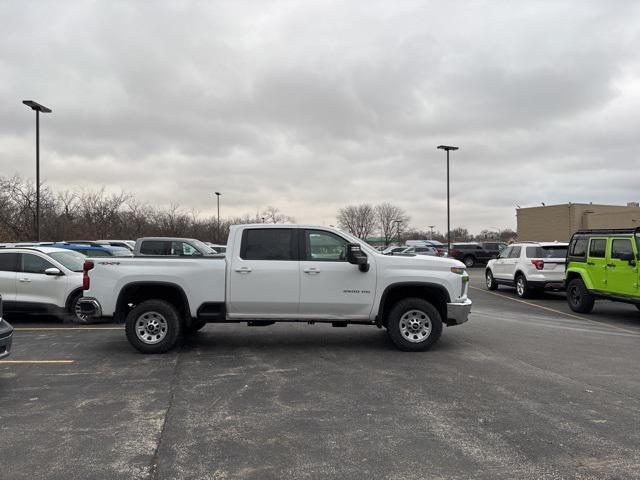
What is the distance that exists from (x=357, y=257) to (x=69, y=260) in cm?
707

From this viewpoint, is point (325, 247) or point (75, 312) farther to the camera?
point (75, 312)

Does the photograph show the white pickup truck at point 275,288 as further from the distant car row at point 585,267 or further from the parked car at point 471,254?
the parked car at point 471,254

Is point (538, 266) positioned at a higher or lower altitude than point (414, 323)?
higher

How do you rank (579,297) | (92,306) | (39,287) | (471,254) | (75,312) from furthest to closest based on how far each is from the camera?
(471,254), (579,297), (75,312), (39,287), (92,306)

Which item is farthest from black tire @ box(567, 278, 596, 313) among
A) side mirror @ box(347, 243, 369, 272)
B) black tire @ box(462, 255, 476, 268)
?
black tire @ box(462, 255, 476, 268)

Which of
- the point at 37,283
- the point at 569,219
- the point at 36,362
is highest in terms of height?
the point at 569,219

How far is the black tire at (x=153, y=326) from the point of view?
7.64m

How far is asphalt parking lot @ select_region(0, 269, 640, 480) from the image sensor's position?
386 centimetres

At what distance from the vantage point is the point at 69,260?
A: 11172 millimetres

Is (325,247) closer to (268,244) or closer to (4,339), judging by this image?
(268,244)

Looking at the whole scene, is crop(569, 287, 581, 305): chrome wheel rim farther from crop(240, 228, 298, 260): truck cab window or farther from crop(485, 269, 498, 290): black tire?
crop(240, 228, 298, 260): truck cab window

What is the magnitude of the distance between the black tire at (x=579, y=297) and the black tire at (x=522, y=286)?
253 centimetres

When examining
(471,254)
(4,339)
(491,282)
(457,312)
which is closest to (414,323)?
(457,312)

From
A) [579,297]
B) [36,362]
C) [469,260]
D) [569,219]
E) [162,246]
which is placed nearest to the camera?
[36,362]
